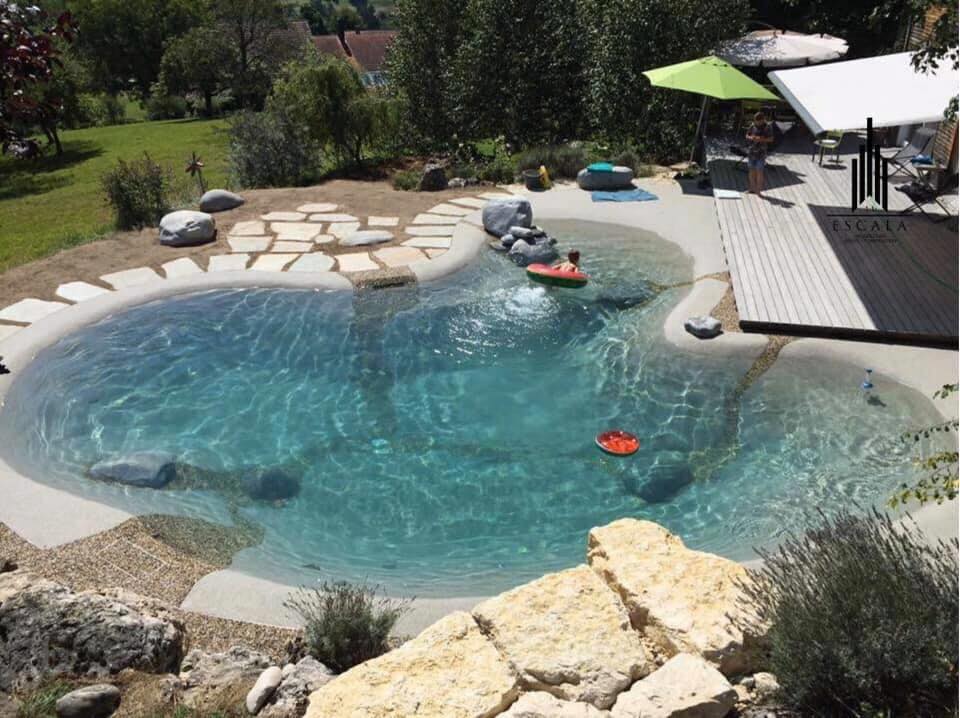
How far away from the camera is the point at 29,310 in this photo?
35.2 feet

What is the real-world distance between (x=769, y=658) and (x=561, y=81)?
18.2 m

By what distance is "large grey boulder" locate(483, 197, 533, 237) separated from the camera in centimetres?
1355

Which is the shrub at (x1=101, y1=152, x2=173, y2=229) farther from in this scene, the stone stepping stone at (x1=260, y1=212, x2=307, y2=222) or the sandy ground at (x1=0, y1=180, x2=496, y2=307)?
the stone stepping stone at (x1=260, y1=212, x2=307, y2=222)

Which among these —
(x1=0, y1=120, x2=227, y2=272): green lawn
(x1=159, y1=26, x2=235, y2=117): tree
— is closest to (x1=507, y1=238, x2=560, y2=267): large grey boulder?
(x1=0, y1=120, x2=227, y2=272): green lawn

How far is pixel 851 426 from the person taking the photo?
326 inches

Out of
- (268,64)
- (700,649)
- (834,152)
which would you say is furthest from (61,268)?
(268,64)

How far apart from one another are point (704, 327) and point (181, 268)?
839 cm

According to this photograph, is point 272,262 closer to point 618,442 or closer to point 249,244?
point 249,244

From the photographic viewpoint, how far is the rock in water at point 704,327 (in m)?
9.79

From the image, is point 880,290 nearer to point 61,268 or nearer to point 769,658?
point 769,658

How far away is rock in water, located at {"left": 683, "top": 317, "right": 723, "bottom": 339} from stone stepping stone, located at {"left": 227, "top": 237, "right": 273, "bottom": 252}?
24.5 feet

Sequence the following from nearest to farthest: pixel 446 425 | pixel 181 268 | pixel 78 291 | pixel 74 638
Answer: pixel 74 638
pixel 446 425
pixel 78 291
pixel 181 268

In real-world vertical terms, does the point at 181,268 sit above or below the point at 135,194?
below

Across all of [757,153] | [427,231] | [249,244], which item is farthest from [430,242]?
[757,153]
